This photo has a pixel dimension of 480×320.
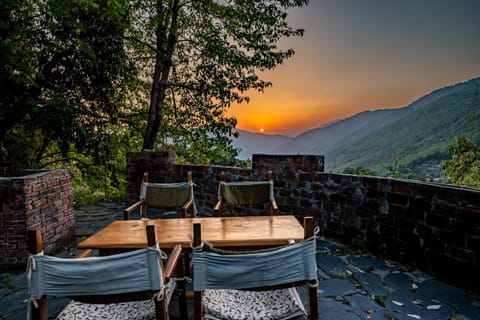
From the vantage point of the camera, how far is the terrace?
2105 mm

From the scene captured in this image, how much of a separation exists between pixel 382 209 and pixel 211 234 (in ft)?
6.56

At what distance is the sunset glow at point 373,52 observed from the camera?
664cm

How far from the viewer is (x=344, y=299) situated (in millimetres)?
2162

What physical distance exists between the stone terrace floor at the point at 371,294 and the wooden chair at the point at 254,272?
855mm

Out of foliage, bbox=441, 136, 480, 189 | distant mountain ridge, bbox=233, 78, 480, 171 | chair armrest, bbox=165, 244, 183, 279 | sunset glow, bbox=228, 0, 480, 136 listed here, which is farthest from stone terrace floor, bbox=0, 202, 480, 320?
distant mountain ridge, bbox=233, 78, 480, 171

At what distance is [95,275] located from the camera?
1.05 meters

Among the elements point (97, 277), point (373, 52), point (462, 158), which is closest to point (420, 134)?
point (373, 52)

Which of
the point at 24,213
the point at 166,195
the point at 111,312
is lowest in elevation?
the point at 111,312

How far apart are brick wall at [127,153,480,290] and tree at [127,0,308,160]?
2.46m

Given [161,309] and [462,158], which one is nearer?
[161,309]

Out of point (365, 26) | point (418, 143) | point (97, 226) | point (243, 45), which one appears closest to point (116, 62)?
point (243, 45)

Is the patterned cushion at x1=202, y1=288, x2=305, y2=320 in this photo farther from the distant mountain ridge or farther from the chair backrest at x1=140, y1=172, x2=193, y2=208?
the distant mountain ridge

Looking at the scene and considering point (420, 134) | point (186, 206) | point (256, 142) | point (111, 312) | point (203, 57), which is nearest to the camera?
point (111, 312)

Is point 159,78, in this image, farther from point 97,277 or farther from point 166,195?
point 97,277
